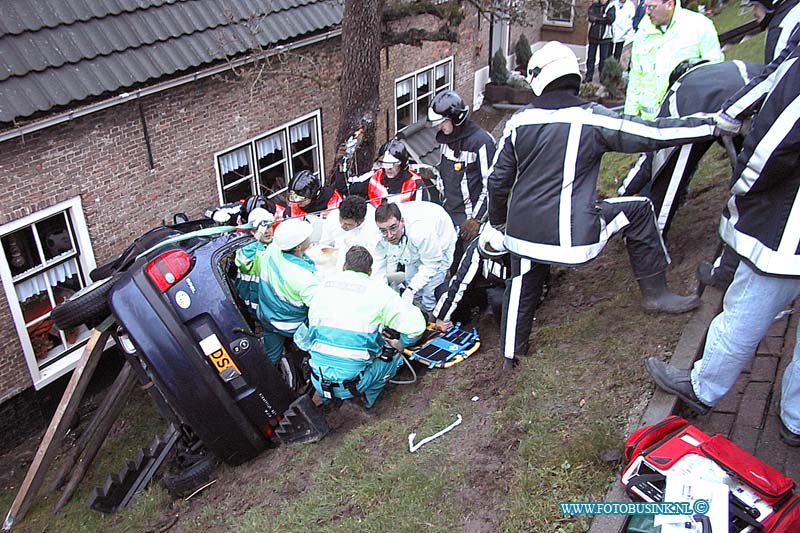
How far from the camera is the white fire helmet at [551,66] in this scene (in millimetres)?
3848

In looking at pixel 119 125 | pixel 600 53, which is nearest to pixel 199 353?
pixel 119 125

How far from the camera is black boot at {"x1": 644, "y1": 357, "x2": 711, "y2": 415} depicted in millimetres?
3721

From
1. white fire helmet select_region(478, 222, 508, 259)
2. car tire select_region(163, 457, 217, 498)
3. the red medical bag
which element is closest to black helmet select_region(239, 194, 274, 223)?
car tire select_region(163, 457, 217, 498)

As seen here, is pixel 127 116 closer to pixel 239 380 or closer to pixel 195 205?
pixel 195 205

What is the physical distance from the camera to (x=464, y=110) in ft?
21.2

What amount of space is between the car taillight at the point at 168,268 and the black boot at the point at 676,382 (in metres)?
3.11

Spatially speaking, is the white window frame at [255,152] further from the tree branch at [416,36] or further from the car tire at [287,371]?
the car tire at [287,371]

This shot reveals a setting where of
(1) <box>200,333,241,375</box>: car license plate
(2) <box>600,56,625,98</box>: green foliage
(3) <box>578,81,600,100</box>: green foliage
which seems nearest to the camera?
(1) <box>200,333,241,375</box>: car license plate

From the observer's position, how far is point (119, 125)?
7914mm

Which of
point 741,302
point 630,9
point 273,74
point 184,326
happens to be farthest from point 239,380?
point 630,9

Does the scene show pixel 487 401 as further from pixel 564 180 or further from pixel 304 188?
pixel 304 188

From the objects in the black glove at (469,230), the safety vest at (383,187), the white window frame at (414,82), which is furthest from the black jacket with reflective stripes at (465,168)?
the white window frame at (414,82)

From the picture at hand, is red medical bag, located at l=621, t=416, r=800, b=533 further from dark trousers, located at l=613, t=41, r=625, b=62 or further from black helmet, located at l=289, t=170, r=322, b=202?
dark trousers, located at l=613, t=41, r=625, b=62

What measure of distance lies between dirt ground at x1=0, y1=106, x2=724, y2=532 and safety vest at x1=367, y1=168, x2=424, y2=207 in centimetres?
190
